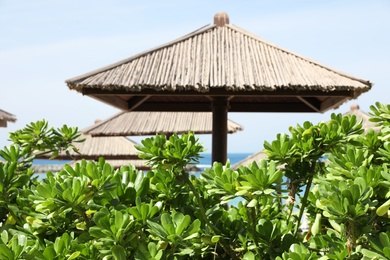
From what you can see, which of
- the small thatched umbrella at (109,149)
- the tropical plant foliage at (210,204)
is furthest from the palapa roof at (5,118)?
the tropical plant foliage at (210,204)

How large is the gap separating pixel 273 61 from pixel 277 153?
13.1 ft

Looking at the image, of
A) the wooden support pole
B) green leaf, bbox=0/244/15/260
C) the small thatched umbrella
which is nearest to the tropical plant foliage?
green leaf, bbox=0/244/15/260

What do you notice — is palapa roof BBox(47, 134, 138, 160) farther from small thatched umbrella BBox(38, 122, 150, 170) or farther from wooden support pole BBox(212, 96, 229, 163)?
wooden support pole BBox(212, 96, 229, 163)

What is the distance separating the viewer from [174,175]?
1.47 metres

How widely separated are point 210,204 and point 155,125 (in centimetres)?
785

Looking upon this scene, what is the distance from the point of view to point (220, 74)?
483 centimetres

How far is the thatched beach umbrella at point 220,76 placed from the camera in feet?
15.5

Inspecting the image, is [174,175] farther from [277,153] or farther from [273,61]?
[273,61]

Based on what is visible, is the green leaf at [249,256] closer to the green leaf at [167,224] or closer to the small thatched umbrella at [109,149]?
the green leaf at [167,224]

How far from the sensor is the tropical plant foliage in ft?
3.79

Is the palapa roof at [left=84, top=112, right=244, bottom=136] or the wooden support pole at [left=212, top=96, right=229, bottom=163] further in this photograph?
the palapa roof at [left=84, top=112, right=244, bottom=136]

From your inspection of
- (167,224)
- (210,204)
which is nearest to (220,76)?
(210,204)

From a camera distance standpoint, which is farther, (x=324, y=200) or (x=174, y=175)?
(x=174, y=175)

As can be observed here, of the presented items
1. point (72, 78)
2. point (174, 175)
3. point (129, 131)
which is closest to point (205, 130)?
point (129, 131)
